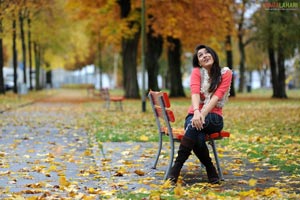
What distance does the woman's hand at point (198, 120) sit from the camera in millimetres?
8023

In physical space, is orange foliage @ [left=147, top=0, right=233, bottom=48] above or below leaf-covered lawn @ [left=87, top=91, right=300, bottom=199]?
above

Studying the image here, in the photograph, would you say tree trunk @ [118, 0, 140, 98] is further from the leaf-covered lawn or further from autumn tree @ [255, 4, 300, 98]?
the leaf-covered lawn

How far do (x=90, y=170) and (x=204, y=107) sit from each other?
6.51 ft

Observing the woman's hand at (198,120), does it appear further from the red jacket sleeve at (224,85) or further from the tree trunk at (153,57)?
the tree trunk at (153,57)

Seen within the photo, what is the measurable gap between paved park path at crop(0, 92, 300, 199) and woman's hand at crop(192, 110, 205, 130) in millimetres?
718

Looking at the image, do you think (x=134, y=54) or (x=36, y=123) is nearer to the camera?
(x=36, y=123)

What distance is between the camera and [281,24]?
39.6m

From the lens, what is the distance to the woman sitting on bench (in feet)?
26.8

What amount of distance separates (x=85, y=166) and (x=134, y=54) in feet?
109

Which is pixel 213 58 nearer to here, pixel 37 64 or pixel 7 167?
pixel 7 167

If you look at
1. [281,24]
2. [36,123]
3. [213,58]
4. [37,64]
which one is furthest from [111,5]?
[213,58]

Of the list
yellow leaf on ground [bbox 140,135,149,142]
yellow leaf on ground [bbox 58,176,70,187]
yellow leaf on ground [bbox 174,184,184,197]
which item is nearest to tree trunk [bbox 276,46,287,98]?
yellow leaf on ground [bbox 140,135,149,142]

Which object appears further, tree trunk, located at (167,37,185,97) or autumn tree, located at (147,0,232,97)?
tree trunk, located at (167,37,185,97)

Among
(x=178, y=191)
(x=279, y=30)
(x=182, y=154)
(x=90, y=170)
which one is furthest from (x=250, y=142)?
(x=279, y=30)
